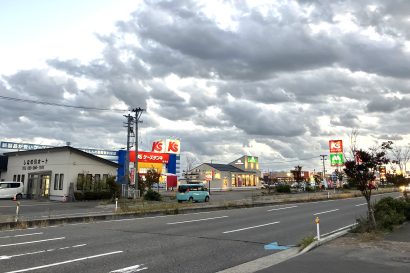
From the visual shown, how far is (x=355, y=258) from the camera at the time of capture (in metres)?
8.53

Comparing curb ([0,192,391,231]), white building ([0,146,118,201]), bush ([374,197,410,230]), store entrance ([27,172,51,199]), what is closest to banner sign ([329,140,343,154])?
white building ([0,146,118,201])

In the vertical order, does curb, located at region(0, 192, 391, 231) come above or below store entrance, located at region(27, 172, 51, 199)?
below

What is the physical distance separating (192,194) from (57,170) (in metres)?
15.8

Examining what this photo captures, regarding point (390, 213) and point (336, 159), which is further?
point (336, 159)

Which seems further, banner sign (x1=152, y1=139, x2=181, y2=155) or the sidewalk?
banner sign (x1=152, y1=139, x2=181, y2=155)

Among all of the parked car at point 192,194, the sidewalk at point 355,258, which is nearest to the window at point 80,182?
the parked car at point 192,194

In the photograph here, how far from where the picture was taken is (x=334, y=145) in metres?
73.7

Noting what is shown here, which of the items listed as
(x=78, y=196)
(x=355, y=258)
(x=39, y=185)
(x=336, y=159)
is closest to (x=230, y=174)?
(x=336, y=159)

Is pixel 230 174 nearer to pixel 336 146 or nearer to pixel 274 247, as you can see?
pixel 336 146

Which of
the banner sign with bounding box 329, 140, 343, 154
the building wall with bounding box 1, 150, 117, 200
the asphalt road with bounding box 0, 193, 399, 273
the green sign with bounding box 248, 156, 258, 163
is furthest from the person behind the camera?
the green sign with bounding box 248, 156, 258, 163

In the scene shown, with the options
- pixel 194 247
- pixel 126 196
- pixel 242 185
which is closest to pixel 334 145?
pixel 242 185

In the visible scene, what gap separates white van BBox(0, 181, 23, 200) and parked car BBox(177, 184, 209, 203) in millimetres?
19900

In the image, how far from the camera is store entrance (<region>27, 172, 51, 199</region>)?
4212 centimetres

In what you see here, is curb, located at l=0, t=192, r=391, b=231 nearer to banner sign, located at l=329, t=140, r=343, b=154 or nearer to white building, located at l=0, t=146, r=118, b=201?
white building, located at l=0, t=146, r=118, b=201
